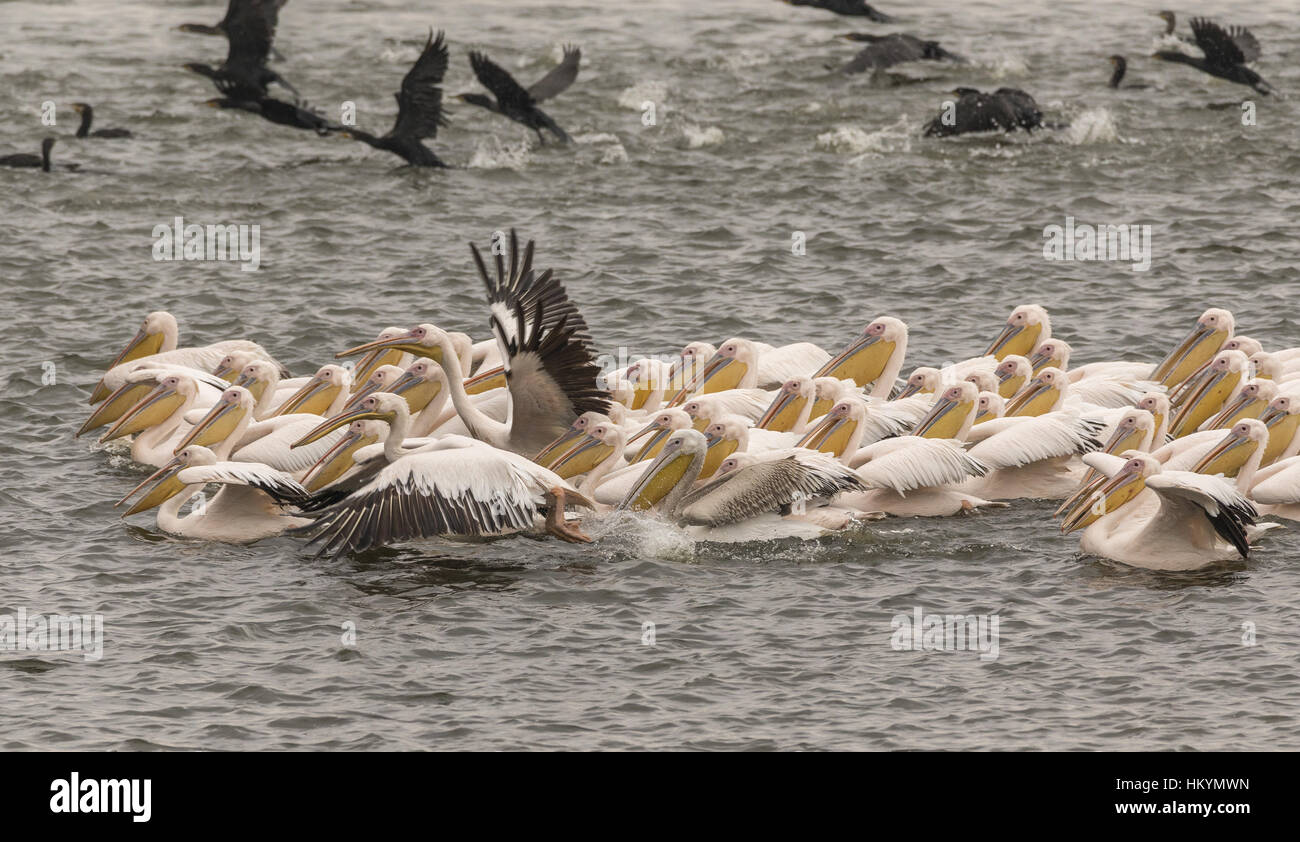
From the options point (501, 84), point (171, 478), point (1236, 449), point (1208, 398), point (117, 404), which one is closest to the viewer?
point (1236, 449)

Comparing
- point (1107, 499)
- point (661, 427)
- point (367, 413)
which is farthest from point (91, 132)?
point (1107, 499)

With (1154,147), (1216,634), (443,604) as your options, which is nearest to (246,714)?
(443,604)

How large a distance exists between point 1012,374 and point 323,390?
169 inches

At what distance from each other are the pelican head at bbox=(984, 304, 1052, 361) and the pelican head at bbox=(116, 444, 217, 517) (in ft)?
17.6

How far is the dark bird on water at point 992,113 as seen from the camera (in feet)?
68.8

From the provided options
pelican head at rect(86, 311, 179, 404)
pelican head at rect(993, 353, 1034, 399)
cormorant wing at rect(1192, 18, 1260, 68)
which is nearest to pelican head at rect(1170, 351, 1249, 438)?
pelican head at rect(993, 353, 1034, 399)

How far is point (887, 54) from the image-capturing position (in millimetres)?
23891

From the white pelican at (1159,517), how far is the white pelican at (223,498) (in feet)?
13.9

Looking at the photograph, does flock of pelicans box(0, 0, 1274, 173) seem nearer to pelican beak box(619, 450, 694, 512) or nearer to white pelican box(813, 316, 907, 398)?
white pelican box(813, 316, 907, 398)

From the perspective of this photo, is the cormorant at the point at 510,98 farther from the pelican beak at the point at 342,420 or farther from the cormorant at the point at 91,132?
the pelican beak at the point at 342,420

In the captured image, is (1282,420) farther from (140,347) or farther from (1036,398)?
(140,347)

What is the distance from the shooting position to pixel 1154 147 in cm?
2083

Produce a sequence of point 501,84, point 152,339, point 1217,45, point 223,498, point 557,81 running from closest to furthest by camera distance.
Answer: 1. point 223,498
2. point 152,339
3. point 501,84
4. point 1217,45
5. point 557,81
